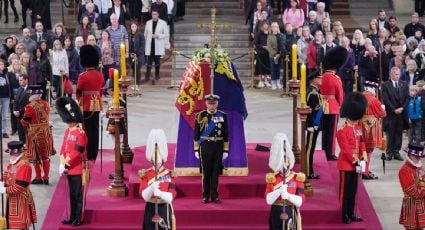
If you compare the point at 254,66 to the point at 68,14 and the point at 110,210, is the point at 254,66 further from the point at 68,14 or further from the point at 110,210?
the point at 110,210

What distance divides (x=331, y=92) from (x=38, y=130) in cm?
486

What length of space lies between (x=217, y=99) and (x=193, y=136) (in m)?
1.03

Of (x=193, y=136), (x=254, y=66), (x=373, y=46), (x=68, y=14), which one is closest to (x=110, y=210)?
(x=193, y=136)

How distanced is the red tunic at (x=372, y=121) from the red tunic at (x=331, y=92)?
51 centimetres

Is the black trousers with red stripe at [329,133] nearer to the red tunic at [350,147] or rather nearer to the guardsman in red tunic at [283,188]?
the red tunic at [350,147]

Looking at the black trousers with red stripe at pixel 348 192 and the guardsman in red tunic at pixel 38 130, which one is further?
the guardsman in red tunic at pixel 38 130

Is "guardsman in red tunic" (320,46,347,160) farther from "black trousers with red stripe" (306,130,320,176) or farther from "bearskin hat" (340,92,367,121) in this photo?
"bearskin hat" (340,92,367,121)

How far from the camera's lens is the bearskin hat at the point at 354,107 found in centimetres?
1611

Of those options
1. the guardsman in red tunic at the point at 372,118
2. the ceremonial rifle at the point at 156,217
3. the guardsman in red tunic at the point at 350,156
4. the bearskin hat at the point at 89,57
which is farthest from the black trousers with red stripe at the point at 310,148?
the bearskin hat at the point at 89,57

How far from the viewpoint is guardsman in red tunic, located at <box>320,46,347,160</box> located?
18.4 m

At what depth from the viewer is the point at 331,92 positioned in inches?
729

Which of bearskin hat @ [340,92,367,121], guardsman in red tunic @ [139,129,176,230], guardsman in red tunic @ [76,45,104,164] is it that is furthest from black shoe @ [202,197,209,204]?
guardsman in red tunic @ [76,45,104,164]

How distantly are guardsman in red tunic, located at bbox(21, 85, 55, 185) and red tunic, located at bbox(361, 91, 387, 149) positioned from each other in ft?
17.0

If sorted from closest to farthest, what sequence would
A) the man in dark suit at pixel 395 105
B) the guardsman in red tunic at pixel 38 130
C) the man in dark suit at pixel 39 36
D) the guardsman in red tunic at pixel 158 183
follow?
1. the guardsman in red tunic at pixel 158 183
2. the guardsman in red tunic at pixel 38 130
3. the man in dark suit at pixel 395 105
4. the man in dark suit at pixel 39 36
